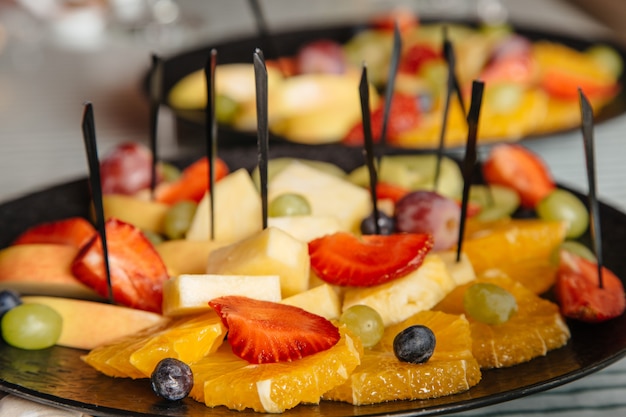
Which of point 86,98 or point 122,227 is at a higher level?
point 86,98

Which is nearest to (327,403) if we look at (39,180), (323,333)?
(323,333)

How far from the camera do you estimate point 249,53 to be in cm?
276

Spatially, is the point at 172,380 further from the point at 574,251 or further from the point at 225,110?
the point at 225,110

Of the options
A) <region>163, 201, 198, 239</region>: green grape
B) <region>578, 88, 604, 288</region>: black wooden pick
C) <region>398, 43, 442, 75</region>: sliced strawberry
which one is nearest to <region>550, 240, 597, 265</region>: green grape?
<region>578, 88, 604, 288</region>: black wooden pick

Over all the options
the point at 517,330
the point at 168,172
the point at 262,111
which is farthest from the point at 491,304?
the point at 168,172

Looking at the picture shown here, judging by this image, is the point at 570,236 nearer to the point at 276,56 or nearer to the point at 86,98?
the point at 276,56

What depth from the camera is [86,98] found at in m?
2.67

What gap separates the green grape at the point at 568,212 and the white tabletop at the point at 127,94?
11.5 inches

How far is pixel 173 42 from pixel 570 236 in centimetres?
220

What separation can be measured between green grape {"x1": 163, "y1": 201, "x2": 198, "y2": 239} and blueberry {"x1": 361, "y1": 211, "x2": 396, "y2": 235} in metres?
0.30

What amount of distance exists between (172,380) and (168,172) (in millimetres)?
795

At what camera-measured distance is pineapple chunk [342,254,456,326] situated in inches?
45.3

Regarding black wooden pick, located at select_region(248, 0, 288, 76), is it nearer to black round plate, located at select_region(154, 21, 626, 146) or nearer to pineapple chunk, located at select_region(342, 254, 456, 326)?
black round plate, located at select_region(154, 21, 626, 146)

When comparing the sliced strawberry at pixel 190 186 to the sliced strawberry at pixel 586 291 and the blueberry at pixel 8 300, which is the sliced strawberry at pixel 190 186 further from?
the sliced strawberry at pixel 586 291
